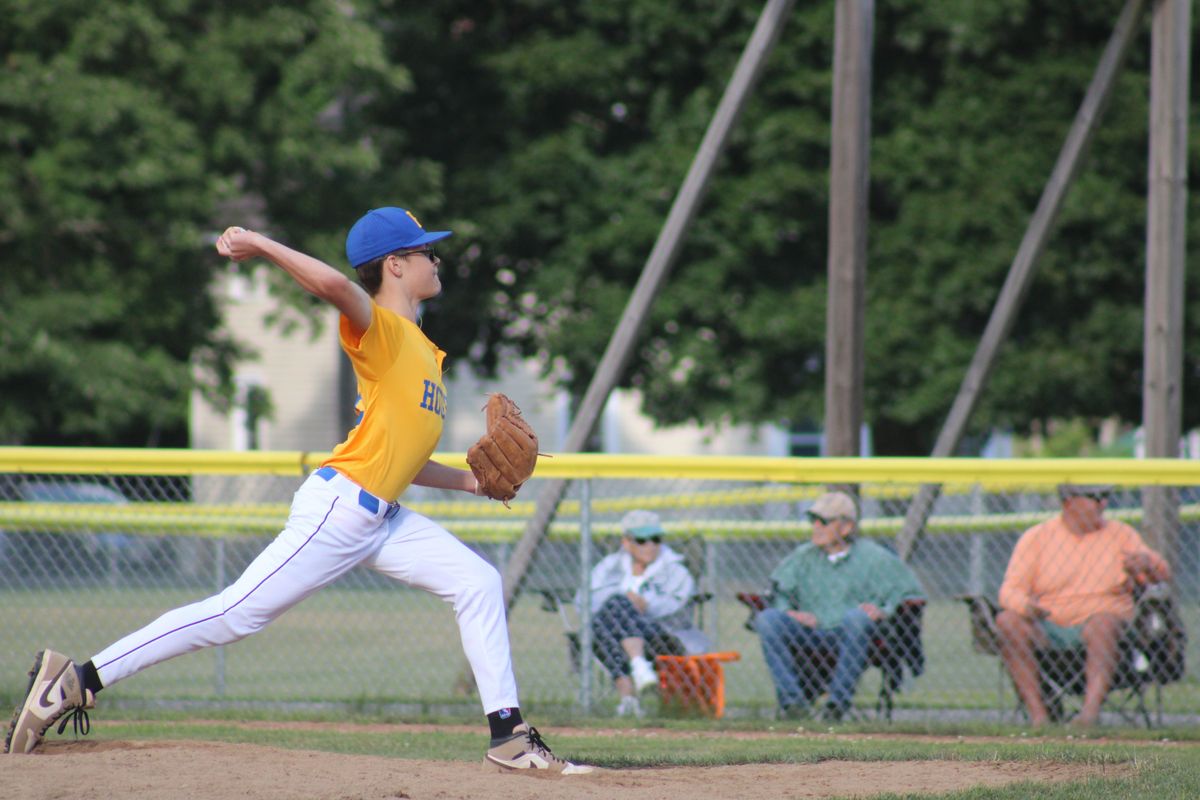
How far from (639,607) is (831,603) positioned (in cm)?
108

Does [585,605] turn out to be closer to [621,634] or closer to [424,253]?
[621,634]

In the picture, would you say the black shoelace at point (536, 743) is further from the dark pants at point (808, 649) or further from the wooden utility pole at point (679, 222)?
the wooden utility pole at point (679, 222)

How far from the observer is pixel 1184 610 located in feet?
29.9

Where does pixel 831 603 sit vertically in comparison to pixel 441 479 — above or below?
below

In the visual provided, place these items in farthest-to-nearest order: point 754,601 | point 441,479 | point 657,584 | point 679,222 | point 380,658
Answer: point 679,222, point 380,658, point 657,584, point 754,601, point 441,479

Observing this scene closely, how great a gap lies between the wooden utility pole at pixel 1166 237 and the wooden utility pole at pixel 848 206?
2.29 m

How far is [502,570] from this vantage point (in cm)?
1006

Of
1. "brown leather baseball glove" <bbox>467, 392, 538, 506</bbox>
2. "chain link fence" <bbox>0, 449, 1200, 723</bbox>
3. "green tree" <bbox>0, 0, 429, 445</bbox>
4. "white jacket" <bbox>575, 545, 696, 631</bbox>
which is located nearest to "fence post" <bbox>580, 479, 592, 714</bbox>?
"chain link fence" <bbox>0, 449, 1200, 723</bbox>

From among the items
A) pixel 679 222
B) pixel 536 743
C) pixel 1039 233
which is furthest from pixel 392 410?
pixel 1039 233

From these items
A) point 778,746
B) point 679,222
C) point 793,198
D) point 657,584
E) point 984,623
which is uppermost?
point 793,198

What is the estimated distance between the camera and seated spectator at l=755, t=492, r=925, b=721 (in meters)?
7.96

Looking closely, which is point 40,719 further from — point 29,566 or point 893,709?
point 893,709

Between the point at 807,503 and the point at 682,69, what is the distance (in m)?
11.3

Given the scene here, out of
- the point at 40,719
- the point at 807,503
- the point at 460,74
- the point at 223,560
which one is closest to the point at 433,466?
the point at 40,719
